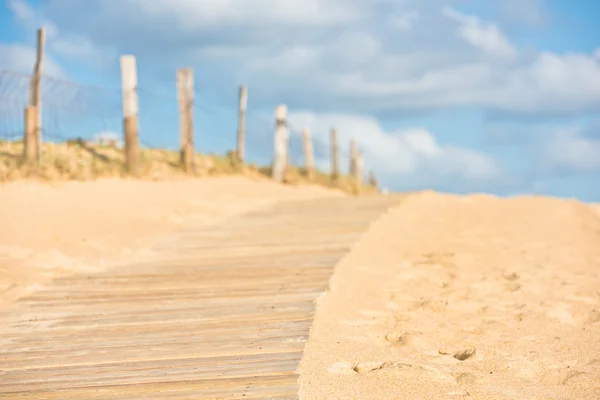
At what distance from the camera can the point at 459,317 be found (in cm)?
457

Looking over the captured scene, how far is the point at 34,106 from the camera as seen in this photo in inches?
418

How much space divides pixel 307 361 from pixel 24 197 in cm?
640

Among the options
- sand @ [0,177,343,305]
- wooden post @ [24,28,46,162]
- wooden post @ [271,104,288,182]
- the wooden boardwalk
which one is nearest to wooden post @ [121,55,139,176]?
sand @ [0,177,343,305]

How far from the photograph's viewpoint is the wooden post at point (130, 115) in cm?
1141

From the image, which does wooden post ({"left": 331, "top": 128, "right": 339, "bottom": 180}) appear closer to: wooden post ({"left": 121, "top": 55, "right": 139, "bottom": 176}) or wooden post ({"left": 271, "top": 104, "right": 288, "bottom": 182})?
wooden post ({"left": 271, "top": 104, "right": 288, "bottom": 182})

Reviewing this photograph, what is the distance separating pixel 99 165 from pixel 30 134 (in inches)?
50.5

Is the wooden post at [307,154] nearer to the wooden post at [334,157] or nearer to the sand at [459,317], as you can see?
the wooden post at [334,157]

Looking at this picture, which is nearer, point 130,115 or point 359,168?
point 130,115

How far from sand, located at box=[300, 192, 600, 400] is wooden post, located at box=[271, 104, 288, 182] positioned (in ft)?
23.6

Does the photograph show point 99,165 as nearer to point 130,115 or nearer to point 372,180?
point 130,115

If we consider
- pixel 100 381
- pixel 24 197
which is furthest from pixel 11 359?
pixel 24 197

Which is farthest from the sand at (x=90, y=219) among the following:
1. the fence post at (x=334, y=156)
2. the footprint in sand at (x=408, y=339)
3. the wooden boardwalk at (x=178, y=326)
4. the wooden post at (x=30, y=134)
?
the fence post at (x=334, y=156)

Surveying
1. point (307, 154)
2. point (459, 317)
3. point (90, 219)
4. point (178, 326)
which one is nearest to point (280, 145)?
point (307, 154)

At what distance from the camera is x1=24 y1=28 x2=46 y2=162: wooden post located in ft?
34.5
